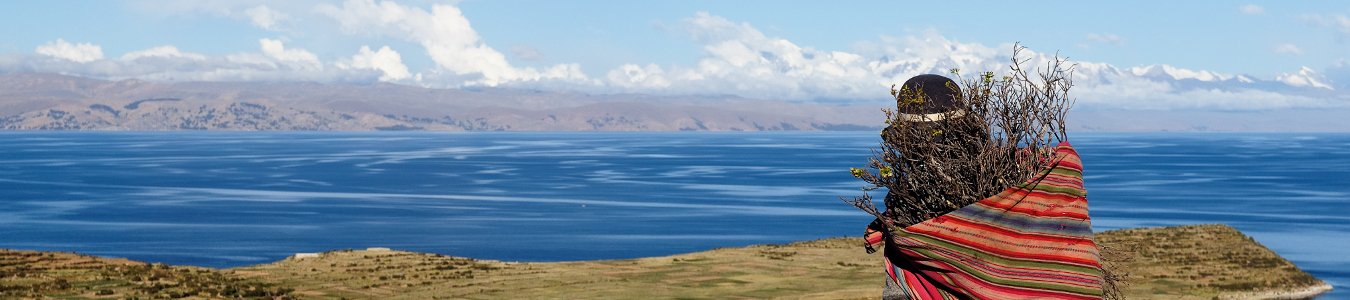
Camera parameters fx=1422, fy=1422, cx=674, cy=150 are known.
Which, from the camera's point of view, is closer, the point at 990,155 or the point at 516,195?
the point at 990,155

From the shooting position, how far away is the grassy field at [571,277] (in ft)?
160

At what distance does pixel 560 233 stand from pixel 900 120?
343 ft

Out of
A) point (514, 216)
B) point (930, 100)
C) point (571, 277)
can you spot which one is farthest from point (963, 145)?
point (514, 216)

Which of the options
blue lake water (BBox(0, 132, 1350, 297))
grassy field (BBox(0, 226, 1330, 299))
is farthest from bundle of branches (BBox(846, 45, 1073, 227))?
blue lake water (BBox(0, 132, 1350, 297))

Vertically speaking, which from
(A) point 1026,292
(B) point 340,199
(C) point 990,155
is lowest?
(B) point 340,199

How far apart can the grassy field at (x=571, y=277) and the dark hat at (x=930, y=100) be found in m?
28.0

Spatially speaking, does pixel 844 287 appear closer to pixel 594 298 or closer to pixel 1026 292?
pixel 594 298

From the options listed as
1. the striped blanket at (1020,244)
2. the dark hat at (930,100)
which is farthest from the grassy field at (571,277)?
the dark hat at (930,100)

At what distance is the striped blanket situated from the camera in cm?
1747

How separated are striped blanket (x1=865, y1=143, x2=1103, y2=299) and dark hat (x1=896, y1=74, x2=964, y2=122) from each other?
132 cm

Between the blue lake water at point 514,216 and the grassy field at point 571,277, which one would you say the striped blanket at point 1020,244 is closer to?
the grassy field at point 571,277

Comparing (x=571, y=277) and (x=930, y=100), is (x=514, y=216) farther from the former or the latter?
(x=930, y=100)

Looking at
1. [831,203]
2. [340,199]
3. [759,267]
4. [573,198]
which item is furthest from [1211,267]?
[340,199]

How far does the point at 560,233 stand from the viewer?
122 meters
